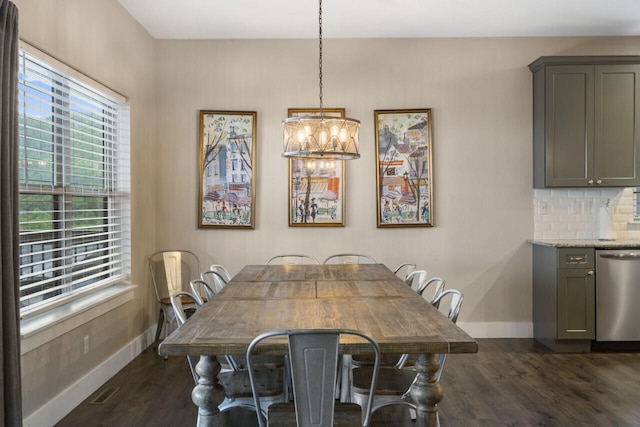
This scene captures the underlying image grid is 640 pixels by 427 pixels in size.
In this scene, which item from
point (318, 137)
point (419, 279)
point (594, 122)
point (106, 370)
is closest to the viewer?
point (318, 137)

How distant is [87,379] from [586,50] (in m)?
5.24

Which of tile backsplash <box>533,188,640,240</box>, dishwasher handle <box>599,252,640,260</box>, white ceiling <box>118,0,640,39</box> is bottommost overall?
dishwasher handle <box>599,252,640,260</box>

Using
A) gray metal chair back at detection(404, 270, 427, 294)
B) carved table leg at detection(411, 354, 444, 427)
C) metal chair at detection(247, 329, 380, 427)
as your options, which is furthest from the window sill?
gray metal chair back at detection(404, 270, 427, 294)

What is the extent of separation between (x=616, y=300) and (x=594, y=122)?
5.30ft

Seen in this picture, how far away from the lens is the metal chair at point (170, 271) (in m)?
4.88

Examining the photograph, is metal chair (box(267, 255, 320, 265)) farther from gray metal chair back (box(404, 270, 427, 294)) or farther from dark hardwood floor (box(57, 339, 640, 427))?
dark hardwood floor (box(57, 339, 640, 427))

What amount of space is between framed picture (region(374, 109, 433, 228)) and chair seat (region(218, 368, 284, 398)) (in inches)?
107

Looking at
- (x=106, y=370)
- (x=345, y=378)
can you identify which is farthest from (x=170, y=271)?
(x=345, y=378)

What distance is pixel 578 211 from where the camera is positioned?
16.9 feet

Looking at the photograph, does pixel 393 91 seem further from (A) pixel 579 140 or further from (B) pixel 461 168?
(A) pixel 579 140

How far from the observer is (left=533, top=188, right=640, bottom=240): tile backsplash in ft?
16.8

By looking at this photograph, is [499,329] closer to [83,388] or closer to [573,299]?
[573,299]

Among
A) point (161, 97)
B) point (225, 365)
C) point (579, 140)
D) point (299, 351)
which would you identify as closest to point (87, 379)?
point (225, 365)

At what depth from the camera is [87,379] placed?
3.56 metres
